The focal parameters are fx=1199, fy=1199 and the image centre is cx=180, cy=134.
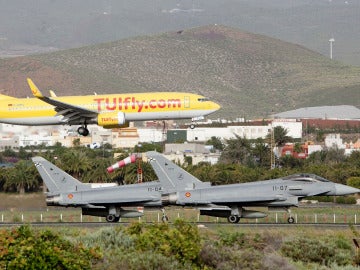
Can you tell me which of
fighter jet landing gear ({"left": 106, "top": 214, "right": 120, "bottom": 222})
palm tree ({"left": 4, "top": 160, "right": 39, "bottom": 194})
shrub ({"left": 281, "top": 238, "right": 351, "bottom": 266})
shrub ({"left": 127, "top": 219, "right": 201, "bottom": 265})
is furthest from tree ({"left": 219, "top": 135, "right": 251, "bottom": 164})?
shrub ({"left": 127, "top": 219, "right": 201, "bottom": 265})

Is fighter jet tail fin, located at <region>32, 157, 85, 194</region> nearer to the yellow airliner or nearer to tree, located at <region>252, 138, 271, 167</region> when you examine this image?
the yellow airliner

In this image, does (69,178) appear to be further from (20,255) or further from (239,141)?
(239,141)

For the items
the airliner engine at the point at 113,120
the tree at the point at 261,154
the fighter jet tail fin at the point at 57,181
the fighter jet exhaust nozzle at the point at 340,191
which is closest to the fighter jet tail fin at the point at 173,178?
the fighter jet tail fin at the point at 57,181

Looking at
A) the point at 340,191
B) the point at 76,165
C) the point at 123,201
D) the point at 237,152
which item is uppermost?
the point at 237,152

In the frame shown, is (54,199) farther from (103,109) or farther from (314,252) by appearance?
(314,252)

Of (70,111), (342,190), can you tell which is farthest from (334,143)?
(342,190)

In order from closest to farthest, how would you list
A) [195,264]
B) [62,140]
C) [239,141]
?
[195,264]
[239,141]
[62,140]

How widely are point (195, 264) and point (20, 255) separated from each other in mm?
6312

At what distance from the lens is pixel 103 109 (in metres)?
79.6

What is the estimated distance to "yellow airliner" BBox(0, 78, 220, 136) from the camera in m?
77.5

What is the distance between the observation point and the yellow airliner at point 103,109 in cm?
7750

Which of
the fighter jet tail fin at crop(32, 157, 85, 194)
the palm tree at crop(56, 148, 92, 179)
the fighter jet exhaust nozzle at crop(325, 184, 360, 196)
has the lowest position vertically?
the fighter jet exhaust nozzle at crop(325, 184, 360, 196)

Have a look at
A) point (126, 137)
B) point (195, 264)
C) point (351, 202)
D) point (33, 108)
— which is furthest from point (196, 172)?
point (126, 137)

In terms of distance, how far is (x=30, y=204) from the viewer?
271ft
